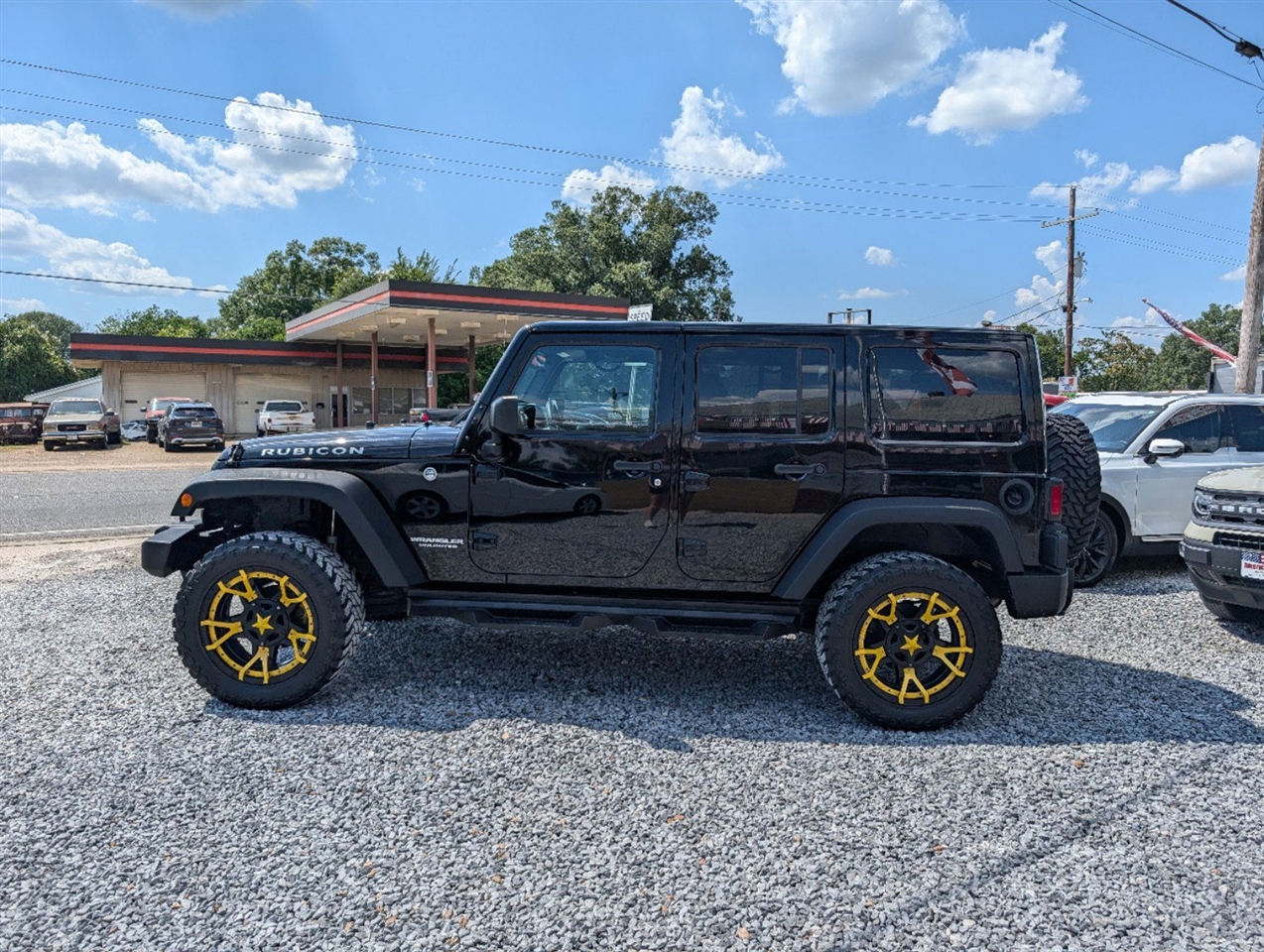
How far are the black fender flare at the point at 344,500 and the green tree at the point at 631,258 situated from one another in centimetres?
3993

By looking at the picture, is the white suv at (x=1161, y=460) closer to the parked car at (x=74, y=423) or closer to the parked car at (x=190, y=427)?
the parked car at (x=190, y=427)

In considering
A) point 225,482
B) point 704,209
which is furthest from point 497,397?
point 704,209

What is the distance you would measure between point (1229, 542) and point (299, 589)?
18.7 feet

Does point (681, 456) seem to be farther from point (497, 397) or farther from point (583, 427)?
point (497, 397)

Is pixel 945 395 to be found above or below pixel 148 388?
below

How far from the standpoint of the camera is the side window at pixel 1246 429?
731 cm

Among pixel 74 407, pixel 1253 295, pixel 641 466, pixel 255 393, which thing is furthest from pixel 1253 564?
pixel 255 393

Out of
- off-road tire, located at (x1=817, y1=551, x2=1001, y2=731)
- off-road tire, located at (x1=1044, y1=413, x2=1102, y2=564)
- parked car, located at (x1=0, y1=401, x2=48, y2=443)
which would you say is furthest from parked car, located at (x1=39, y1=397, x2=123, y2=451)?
off-road tire, located at (x1=1044, y1=413, x2=1102, y2=564)

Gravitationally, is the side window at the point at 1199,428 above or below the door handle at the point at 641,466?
above

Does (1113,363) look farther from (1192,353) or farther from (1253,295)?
(1253,295)

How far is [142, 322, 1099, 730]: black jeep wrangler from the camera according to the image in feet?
12.3

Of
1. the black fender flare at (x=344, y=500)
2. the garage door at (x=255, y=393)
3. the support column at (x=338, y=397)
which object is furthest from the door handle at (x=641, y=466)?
the garage door at (x=255, y=393)

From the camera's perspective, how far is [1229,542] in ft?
17.2

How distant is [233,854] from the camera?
2.69m
